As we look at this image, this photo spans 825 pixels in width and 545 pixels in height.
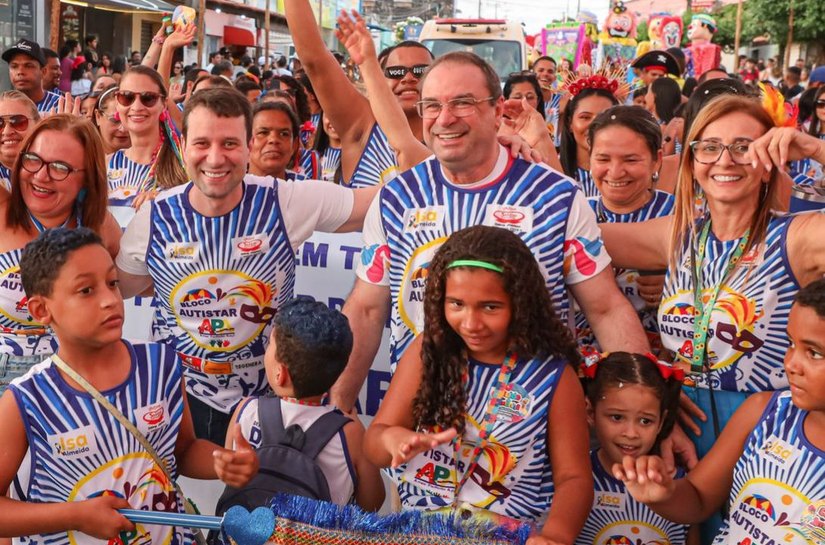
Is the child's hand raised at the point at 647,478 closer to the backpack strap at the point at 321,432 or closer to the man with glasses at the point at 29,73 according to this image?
the backpack strap at the point at 321,432

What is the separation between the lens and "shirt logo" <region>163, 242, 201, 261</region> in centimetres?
342

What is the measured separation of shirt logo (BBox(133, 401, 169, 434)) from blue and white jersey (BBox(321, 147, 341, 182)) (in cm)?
363

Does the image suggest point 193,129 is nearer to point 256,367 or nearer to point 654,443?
point 256,367

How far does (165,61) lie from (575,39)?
70.1 ft

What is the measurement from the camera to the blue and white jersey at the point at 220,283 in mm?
3424

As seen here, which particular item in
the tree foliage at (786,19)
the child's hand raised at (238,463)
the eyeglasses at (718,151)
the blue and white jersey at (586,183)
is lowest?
the child's hand raised at (238,463)

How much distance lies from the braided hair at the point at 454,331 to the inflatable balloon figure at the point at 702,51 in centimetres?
1534

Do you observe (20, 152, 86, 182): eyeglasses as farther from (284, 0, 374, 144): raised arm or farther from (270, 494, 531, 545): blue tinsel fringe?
(270, 494, 531, 545): blue tinsel fringe

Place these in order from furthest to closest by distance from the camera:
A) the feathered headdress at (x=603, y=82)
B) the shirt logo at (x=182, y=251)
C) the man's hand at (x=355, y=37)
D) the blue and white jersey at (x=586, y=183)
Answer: the feathered headdress at (x=603, y=82)
the blue and white jersey at (x=586, y=183)
the man's hand at (x=355, y=37)
the shirt logo at (x=182, y=251)

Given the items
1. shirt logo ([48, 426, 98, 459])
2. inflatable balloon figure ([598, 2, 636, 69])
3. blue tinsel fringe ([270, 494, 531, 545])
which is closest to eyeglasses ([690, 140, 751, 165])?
blue tinsel fringe ([270, 494, 531, 545])

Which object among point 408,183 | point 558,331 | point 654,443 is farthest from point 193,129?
point 654,443

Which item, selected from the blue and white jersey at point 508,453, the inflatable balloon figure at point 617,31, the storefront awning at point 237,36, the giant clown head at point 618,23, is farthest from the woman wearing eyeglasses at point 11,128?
the storefront awning at point 237,36

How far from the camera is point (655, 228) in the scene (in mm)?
3236

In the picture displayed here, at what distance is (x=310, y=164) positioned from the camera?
20.1ft
